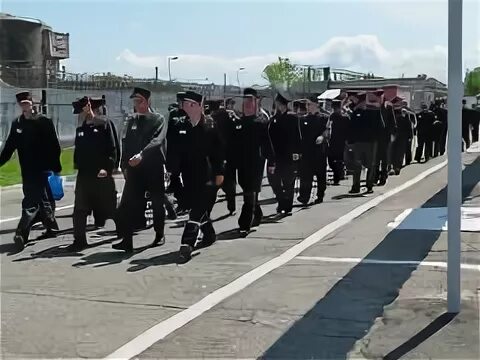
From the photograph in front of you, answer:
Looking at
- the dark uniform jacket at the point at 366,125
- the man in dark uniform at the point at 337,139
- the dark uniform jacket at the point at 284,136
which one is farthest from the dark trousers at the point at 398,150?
the dark uniform jacket at the point at 284,136

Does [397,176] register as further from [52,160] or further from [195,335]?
[195,335]

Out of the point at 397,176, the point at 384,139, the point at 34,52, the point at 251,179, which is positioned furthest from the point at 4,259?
the point at 34,52

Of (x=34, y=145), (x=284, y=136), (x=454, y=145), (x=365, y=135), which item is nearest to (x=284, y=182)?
(x=284, y=136)

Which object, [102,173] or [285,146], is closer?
[102,173]

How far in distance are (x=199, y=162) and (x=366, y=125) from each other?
6.90m

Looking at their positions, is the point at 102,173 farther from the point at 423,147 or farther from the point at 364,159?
the point at 423,147

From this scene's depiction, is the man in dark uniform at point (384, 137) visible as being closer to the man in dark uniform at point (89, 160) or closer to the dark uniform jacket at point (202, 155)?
the dark uniform jacket at point (202, 155)

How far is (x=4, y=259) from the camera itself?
895cm

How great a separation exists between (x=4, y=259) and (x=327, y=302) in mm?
A: 4134

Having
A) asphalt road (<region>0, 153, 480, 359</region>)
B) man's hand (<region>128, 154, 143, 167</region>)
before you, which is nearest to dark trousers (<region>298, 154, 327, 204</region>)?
asphalt road (<region>0, 153, 480, 359</region>)

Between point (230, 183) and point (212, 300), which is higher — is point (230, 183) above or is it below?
above

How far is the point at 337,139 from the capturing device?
16.3 m

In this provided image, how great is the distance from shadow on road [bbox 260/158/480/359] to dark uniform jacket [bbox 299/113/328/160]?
427 cm

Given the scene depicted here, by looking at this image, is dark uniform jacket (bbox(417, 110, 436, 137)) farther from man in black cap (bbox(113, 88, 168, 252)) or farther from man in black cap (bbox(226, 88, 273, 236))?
man in black cap (bbox(113, 88, 168, 252))
